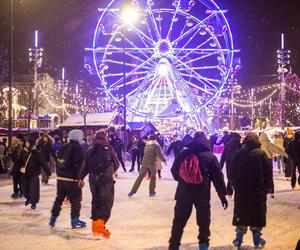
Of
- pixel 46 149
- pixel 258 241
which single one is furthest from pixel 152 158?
pixel 258 241

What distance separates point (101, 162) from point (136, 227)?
1496 mm

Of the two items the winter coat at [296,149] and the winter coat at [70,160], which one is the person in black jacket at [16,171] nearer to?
the winter coat at [70,160]

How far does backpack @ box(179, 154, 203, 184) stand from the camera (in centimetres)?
736

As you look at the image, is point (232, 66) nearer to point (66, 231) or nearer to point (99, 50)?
point (99, 50)

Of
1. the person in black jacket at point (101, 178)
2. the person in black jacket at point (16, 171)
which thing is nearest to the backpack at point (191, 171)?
the person in black jacket at point (101, 178)

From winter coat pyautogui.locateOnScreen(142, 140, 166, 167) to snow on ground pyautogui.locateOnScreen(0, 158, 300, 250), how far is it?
92 cm

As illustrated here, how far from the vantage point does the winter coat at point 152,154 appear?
14961mm

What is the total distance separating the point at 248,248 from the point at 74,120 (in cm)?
3374

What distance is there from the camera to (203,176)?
24.3ft

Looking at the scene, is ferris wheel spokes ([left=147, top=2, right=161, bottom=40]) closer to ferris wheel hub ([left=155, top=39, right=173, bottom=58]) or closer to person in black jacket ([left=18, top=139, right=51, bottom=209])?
ferris wheel hub ([left=155, top=39, right=173, bottom=58])

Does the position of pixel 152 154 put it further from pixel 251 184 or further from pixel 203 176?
pixel 203 176

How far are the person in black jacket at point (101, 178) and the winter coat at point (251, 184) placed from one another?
210cm

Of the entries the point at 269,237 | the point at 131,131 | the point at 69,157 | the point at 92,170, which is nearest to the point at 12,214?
the point at 69,157

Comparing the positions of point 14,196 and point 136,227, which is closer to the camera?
point 136,227
